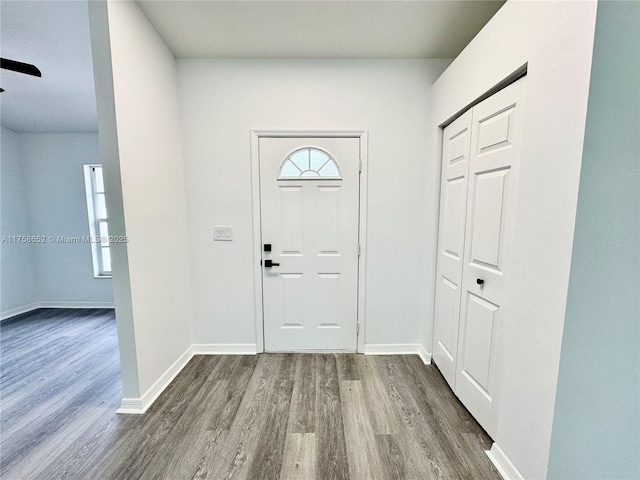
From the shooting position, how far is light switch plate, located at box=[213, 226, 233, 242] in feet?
7.38

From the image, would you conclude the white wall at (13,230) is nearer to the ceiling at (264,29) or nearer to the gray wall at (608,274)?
the ceiling at (264,29)

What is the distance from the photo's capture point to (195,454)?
1354 mm

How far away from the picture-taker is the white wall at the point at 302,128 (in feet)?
6.93

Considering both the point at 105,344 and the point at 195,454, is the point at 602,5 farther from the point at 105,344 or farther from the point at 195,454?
the point at 105,344

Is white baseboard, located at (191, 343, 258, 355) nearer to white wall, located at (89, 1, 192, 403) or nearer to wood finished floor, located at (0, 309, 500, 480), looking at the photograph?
wood finished floor, located at (0, 309, 500, 480)

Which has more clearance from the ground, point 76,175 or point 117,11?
point 117,11

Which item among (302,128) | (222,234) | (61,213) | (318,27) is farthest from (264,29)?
(61,213)

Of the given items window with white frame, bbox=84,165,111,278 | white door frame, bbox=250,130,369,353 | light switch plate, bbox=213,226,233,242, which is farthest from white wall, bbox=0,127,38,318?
white door frame, bbox=250,130,369,353

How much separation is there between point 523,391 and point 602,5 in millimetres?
1481

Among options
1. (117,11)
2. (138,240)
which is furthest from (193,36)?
(138,240)

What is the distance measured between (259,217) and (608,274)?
2.06m

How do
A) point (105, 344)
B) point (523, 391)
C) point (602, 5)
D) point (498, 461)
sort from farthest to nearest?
1. point (105, 344)
2. point (498, 461)
3. point (523, 391)
4. point (602, 5)

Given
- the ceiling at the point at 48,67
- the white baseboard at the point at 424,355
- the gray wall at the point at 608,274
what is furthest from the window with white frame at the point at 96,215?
the gray wall at the point at 608,274

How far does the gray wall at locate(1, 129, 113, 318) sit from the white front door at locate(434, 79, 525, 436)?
4.36 meters
